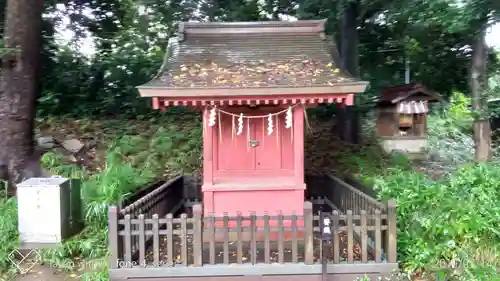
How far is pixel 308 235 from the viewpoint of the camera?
610cm

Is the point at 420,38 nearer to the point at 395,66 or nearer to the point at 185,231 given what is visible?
the point at 395,66

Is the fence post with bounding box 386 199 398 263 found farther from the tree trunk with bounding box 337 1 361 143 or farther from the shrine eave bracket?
the tree trunk with bounding box 337 1 361 143

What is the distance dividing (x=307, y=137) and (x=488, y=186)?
829cm

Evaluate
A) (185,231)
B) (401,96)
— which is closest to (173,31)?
(401,96)

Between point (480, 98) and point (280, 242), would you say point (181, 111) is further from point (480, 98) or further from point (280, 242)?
point (280, 242)

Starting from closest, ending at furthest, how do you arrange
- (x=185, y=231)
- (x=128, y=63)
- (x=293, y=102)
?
(x=185, y=231), (x=293, y=102), (x=128, y=63)

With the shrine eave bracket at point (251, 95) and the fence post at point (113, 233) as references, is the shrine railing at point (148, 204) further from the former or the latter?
the shrine eave bracket at point (251, 95)

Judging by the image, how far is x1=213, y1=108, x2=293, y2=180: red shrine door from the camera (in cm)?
806

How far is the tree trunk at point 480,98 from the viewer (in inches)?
388

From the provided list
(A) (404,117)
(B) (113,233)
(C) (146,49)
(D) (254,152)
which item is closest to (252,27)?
(D) (254,152)

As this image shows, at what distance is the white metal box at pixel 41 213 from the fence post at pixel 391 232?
527 cm

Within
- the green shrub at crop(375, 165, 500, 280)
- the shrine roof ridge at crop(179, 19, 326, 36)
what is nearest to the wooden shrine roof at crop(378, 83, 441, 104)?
the shrine roof ridge at crop(179, 19, 326, 36)

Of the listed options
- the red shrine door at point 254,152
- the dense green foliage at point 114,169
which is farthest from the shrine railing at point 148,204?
the red shrine door at point 254,152

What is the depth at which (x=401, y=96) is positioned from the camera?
43.6 ft
